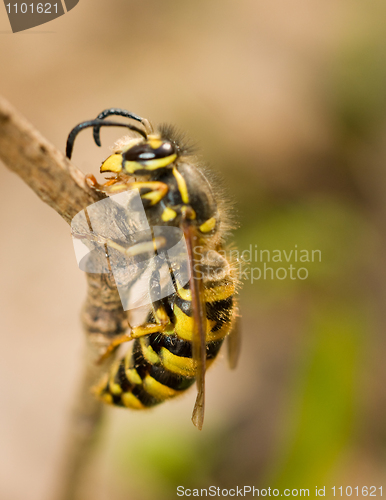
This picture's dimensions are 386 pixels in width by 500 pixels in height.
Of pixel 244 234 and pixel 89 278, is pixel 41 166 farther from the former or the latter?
pixel 244 234

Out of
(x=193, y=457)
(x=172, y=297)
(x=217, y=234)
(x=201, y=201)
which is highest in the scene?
(x=201, y=201)

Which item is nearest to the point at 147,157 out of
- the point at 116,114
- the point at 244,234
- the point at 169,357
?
the point at 116,114

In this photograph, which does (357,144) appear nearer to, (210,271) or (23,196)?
(210,271)

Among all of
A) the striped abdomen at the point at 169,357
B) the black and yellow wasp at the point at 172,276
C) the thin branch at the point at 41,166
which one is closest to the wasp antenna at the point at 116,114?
the black and yellow wasp at the point at 172,276

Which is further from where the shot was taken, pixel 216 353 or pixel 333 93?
pixel 333 93

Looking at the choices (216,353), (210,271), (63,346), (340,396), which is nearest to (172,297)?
(210,271)

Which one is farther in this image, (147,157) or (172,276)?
(172,276)
